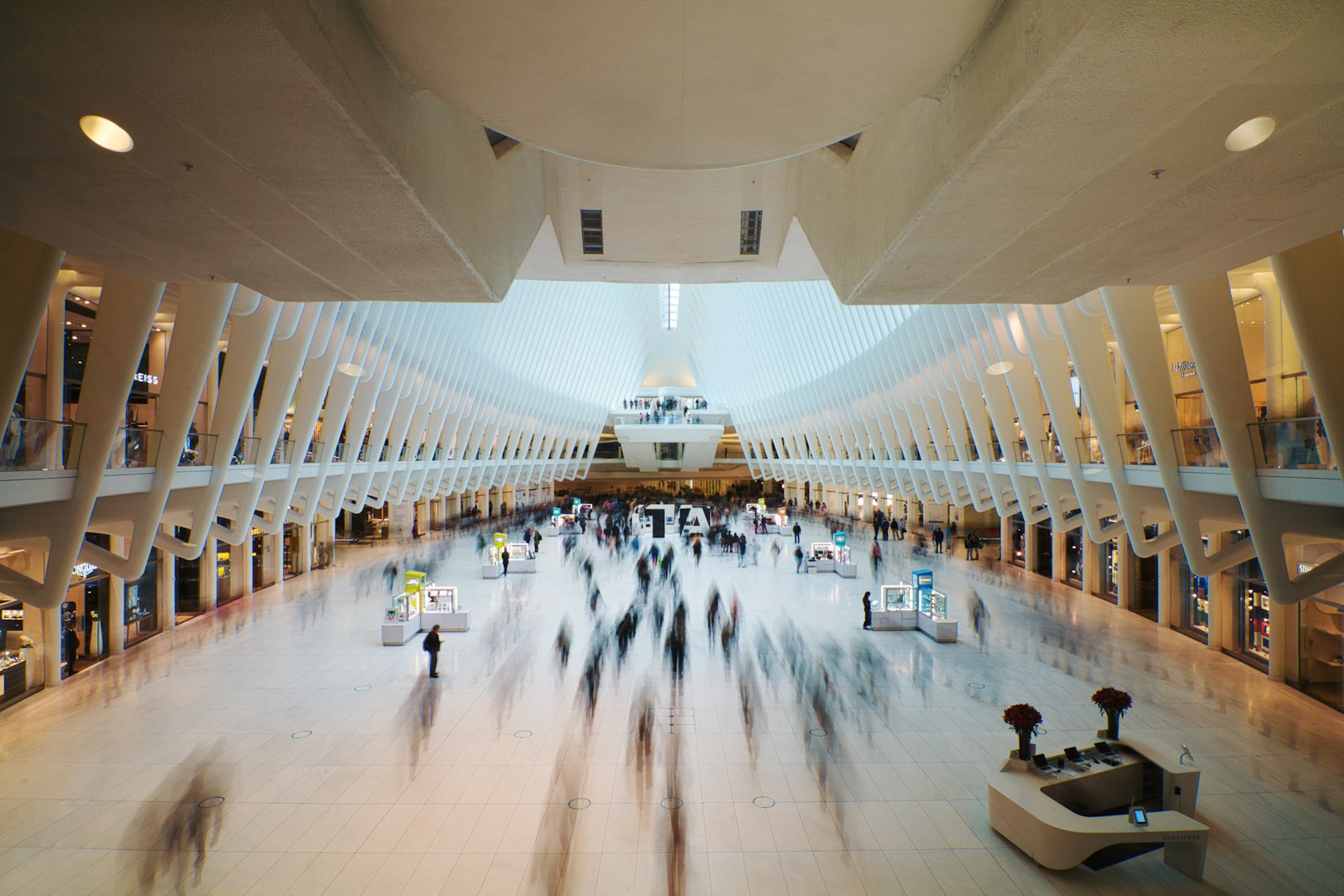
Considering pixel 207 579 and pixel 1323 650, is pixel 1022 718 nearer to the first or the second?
pixel 1323 650

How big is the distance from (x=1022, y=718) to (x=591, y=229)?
25.6 ft

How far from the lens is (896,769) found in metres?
8.87

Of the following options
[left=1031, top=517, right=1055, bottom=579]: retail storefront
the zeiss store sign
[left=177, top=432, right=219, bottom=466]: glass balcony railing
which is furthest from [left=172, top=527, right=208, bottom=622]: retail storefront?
[left=1031, top=517, right=1055, bottom=579]: retail storefront

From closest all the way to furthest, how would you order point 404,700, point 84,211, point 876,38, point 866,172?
point 876,38, point 84,211, point 866,172, point 404,700

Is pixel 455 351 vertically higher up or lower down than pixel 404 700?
higher up

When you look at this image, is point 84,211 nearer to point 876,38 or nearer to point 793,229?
point 876,38

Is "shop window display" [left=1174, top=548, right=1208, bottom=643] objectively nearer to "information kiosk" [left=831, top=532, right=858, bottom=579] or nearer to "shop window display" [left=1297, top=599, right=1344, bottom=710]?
"shop window display" [left=1297, top=599, right=1344, bottom=710]

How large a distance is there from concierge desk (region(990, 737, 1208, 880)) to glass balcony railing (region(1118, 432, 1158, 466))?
17.0 feet

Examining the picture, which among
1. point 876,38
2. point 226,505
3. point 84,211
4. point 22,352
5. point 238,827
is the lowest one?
point 238,827

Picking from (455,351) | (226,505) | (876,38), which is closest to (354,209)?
(876,38)

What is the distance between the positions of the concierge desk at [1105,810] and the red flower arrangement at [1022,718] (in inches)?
15.2

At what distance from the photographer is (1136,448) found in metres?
12.0

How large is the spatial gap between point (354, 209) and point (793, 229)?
19.1ft

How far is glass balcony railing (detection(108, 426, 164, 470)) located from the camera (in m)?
9.60
